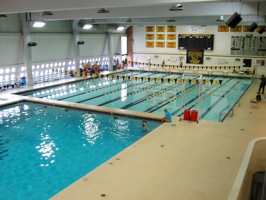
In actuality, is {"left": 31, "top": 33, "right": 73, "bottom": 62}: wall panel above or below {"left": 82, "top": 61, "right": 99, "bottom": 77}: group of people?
above

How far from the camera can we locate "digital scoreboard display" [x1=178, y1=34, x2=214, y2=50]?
27.0 meters

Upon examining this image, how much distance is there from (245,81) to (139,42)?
12.7 metres

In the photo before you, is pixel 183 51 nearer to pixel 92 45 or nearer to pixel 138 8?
pixel 92 45

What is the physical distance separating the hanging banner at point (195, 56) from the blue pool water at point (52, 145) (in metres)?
17.6

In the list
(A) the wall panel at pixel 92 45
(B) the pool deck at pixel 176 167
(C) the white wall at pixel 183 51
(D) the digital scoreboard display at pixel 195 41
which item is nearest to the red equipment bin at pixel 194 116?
(B) the pool deck at pixel 176 167

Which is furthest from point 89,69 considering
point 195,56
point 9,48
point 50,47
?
point 195,56

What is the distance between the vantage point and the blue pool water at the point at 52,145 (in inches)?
274

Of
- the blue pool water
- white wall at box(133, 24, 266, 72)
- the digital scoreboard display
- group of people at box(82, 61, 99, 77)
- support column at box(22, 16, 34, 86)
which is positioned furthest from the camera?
the digital scoreboard display

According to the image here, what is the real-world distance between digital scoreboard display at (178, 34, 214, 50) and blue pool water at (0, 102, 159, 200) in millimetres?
17776

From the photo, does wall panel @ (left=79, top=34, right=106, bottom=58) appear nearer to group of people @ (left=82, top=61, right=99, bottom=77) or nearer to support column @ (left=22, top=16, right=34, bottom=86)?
group of people @ (left=82, top=61, right=99, bottom=77)

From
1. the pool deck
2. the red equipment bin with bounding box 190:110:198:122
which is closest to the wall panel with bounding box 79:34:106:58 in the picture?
the red equipment bin with bounding box 190:110:198:122

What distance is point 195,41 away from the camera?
1086 inches

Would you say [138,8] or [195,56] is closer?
[138,8]

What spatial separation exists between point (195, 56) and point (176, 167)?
22.3m
